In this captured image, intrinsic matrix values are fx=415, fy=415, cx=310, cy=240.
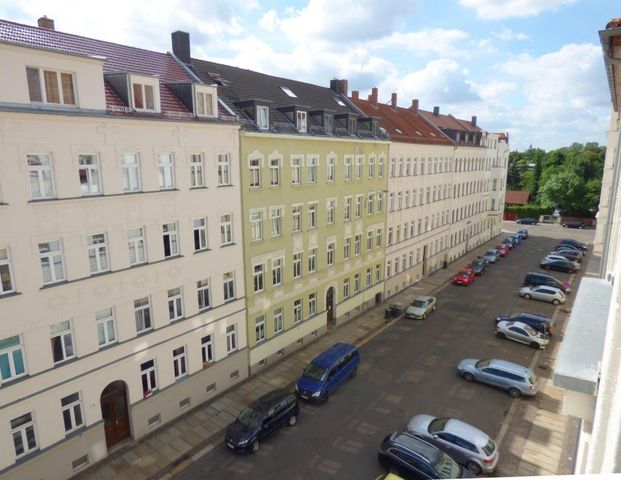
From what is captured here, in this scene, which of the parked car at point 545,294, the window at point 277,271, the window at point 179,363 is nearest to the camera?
the window at point 179,363

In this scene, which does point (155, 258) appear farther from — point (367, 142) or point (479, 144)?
point (479, 144)

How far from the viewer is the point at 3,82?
11891 millimetres

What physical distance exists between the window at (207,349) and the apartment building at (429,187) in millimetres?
17686

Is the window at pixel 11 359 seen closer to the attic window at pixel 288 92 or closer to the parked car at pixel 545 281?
the attic window at pixel 288 92

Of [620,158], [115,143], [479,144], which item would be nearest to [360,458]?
[620,158]

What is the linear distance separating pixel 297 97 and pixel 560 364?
2587 cm

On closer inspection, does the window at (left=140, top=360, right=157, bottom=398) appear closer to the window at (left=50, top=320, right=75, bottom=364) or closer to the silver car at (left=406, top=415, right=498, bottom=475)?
the window at (left=50, top=320, right=75, bottom=364)

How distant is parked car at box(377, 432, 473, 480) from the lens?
14.1 m

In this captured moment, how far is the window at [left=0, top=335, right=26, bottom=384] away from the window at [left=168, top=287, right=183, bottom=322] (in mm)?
5507

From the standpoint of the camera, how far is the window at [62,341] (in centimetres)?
1414

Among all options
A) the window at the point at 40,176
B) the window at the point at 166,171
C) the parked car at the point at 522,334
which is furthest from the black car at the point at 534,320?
the window at the point at 40,176

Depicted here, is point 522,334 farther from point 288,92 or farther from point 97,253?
point 97,253

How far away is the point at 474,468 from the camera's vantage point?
15.4 meters

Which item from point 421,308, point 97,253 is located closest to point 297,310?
point 421,308
